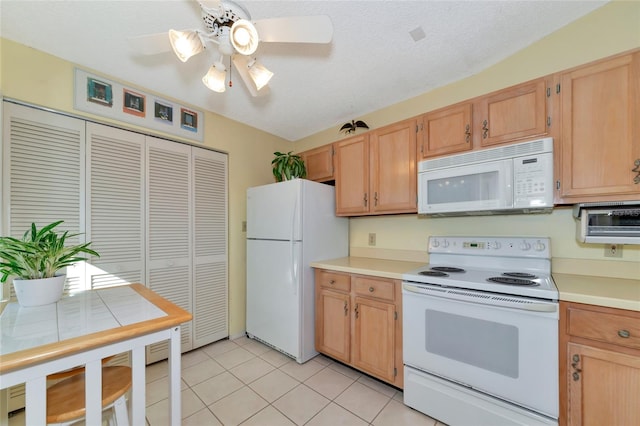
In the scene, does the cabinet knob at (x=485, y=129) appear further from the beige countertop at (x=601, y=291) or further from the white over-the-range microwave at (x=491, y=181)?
the beige countertop at (x=601, y=291)

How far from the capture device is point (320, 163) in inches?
109

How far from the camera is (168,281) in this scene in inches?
89.8

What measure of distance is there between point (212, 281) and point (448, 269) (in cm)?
227

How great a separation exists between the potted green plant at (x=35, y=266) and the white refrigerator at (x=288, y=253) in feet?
4.72

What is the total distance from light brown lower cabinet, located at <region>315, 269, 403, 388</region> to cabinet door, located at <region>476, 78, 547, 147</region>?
1239mm

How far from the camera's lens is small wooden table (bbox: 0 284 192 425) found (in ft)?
2.66

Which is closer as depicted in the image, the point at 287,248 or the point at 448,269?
the point at 448,269

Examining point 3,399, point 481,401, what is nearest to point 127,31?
point 3,399

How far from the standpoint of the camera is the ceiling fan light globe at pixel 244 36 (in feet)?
3.65

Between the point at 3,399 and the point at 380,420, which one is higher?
the point at 3,399

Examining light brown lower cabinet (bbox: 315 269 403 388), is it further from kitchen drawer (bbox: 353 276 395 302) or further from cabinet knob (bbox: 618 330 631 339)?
cabinet knob (bbox: 618 330 631 339)

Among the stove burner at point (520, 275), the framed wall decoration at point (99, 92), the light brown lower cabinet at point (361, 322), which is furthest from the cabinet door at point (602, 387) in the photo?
the framed wall decoration at point (99, 92)

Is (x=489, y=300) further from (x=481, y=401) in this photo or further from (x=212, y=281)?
(x=212, y=281)

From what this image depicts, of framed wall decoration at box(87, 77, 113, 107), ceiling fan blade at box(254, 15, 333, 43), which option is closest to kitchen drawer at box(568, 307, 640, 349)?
ceiling fan blade at box(254, 15, 333, 43)
